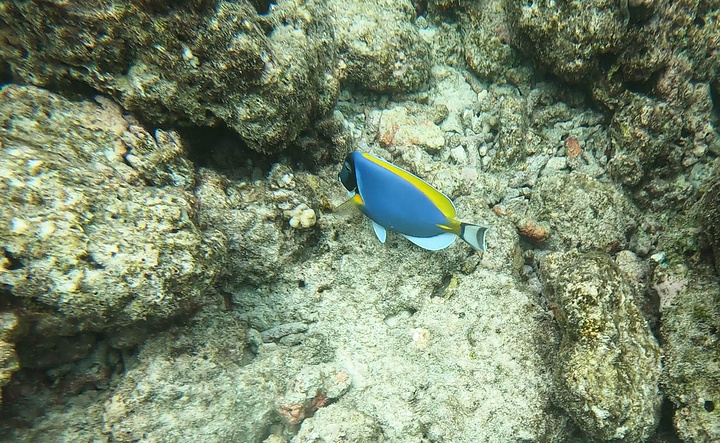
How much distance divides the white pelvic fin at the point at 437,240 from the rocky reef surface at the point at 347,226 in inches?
13.8

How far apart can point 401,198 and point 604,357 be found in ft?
4.37

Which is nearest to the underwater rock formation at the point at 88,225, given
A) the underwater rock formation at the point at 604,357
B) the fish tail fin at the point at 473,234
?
the fish tail fin at the point at 473,234

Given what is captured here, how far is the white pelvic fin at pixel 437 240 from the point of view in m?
2.21

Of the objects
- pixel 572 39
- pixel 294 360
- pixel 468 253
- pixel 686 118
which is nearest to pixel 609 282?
pixel 468 253

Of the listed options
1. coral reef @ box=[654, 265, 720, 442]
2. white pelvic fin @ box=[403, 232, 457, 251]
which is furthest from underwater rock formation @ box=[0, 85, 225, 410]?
coral reef @ box=[654, 265, 720, 442]

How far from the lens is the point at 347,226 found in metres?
2.57

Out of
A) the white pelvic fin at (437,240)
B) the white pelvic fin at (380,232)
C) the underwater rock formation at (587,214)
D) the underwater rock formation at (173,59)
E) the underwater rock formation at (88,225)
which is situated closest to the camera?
the underwater rock formation at (88,225)

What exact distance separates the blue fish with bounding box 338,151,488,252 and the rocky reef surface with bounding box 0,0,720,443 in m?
0.42

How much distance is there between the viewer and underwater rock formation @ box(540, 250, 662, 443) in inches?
79.3

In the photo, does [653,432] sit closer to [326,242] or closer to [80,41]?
[326,242]

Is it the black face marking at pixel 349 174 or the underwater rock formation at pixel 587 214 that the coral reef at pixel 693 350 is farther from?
the black face marking at pixel 349 174

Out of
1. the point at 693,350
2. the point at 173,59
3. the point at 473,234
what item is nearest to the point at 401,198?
the point at 473,234

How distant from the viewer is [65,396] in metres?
2.02

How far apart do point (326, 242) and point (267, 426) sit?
3.83ft
